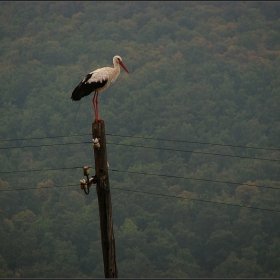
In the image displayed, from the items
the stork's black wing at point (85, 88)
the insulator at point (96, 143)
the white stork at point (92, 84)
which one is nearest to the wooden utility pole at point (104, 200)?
the insulator at point (96, 143)

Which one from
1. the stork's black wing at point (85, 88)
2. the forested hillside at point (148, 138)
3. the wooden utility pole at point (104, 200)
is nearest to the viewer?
the wooden utility pole at point (104, 200)

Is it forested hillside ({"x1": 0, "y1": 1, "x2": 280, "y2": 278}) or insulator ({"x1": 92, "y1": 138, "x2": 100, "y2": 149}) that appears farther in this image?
forested hillside ({"x1": 0, "y1": 1, "x2": 280, "y2": 278})

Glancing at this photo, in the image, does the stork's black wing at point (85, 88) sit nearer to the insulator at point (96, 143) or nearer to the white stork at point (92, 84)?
the white stork at point (92, 84)

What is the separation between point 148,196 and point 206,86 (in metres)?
46.9

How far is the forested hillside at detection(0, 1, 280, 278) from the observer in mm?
59188

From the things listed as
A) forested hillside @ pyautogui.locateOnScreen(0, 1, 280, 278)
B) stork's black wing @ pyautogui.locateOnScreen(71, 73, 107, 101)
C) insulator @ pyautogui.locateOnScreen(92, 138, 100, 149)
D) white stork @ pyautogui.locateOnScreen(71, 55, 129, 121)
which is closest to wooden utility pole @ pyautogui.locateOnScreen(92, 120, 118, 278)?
insulator @ pyautogui.locateOnScreen(92, 138, 100, 149)

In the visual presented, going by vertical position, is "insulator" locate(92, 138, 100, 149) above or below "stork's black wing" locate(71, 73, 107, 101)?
below

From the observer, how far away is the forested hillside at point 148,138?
59.2 metres

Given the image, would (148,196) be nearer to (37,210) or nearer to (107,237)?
(37,210)

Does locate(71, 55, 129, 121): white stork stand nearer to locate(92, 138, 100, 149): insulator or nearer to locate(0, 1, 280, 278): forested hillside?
locate(0, 1, 280, 278): forested hillside

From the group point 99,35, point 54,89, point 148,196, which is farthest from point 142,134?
point 99,35

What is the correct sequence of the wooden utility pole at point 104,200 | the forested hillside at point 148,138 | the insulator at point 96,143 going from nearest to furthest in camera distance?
the insulator at point 96,143 → the wooden utility pole at point 104,200 → the forested hillside at point 148,138

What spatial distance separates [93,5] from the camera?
16562 centimetres

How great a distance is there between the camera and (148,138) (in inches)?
589
